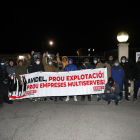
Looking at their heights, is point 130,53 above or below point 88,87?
above

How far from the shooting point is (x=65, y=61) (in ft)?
23.6

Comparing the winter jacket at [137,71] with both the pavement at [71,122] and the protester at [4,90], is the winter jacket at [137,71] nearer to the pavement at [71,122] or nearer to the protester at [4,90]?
the pavement at [71,122]

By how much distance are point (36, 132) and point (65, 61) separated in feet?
14.2

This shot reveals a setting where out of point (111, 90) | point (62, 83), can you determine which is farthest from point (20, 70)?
point (111, 90)

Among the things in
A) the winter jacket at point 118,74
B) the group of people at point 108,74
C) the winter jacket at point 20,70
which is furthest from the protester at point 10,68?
the winter jacket at point 118,74

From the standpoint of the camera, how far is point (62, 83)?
19.9ft

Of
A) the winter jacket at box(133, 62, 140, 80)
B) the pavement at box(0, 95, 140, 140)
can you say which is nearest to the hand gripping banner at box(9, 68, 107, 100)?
the pavement at box(0, 95, 140, 140)

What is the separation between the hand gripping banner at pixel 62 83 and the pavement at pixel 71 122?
0.80 m

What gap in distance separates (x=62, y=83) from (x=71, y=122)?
2390 mm

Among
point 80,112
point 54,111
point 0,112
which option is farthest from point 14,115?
point 80,112

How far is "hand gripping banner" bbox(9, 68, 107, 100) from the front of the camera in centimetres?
598

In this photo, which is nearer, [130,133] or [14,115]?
[130,133]

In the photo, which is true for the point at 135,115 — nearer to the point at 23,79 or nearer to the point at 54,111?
the point at 54,111

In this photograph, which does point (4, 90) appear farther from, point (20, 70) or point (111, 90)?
point (111, 90)
